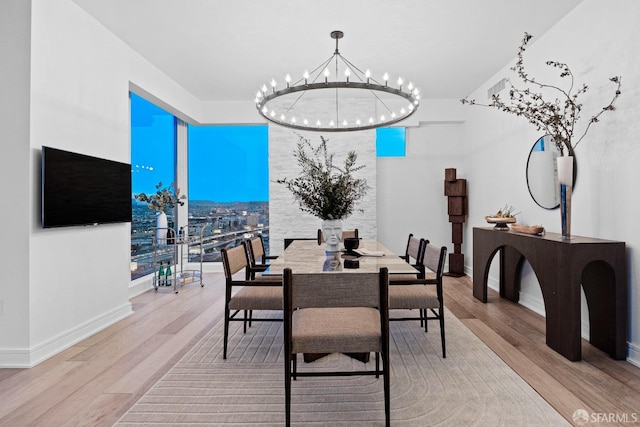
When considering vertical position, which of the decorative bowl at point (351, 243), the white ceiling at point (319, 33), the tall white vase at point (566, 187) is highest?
the white ceiling at point (319, 33)

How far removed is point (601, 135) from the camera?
2.94 metres

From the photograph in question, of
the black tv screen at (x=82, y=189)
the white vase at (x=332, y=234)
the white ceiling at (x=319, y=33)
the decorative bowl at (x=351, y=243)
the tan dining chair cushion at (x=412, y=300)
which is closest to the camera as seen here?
the tan dining chair cushion at (x=412, y=300)

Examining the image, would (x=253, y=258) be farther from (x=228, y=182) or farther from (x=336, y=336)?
(x=228, y=182)

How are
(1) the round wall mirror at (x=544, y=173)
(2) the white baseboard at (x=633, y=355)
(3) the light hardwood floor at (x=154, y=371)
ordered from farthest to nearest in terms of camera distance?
(1) the round wall mirror at (x=544, y=173)
(2) the white baseboard at (x=633, y=355)
(3) the light hardwood floor at (x=154, y=371)

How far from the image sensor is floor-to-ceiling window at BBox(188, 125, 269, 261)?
628 centimetres

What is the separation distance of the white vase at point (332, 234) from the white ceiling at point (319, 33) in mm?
1880

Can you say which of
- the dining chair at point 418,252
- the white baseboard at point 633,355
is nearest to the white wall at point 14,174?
the dining chair at point 418,252

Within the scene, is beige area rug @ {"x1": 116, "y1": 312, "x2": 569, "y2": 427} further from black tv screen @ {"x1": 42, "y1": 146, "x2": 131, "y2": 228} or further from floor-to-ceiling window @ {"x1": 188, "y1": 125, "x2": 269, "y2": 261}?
floor-to-ceiling window @ {"x1": 188, "y1": 125, "x2": 269, "y2": 261}

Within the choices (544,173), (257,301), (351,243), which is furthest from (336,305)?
(544,173)

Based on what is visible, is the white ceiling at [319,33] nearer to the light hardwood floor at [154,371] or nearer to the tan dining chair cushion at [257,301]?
the tan dining chair cushion at [257,301]

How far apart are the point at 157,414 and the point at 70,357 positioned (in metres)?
1.27

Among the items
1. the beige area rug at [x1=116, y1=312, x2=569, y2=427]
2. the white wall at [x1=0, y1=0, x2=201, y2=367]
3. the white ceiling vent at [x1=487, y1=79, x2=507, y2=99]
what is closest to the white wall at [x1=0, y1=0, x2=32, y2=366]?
the white wall at [x1=0, y1=0, x2=201, y2=367]

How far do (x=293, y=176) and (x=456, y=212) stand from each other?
8.66 ft

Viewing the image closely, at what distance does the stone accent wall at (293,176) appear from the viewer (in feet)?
19.5
